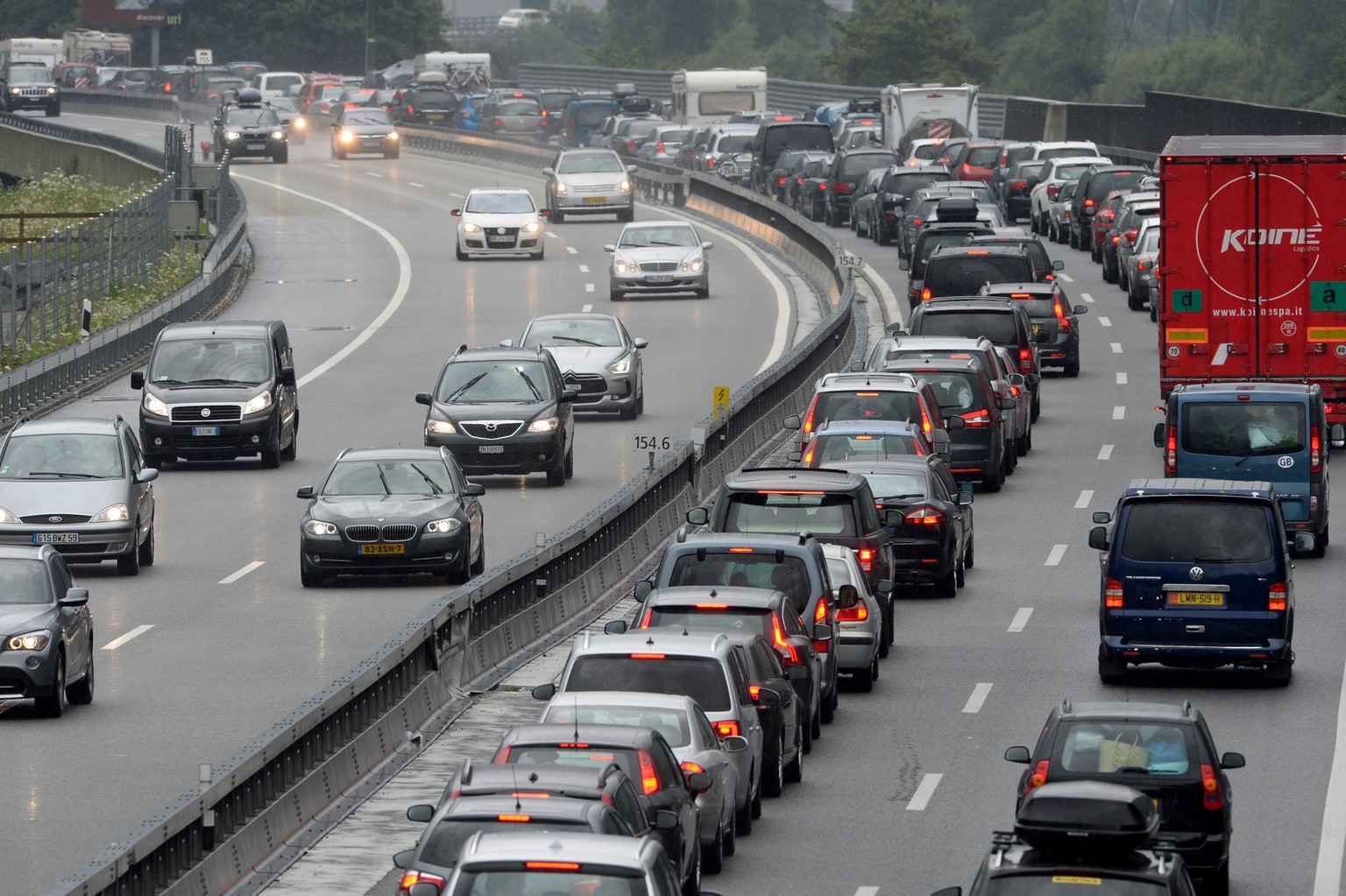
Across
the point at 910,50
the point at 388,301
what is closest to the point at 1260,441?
the point at 388,301

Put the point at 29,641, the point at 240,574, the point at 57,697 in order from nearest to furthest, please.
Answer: the point at 29,641
the point at 57,697
the point at 240,574

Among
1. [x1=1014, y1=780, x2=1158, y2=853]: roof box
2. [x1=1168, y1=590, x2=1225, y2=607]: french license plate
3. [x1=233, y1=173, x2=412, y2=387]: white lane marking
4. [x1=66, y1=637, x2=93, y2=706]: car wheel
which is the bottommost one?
[x1=233, y1=173, x2=412, y2=387]: white lane marking

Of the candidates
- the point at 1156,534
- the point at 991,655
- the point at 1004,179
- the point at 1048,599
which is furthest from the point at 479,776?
the point at 1004,179

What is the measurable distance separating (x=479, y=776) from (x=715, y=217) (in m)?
60.3

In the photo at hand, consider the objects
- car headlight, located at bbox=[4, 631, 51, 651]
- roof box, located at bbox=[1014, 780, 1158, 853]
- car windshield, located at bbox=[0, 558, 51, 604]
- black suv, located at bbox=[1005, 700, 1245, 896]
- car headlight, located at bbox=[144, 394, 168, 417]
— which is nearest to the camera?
roof box, located at bbox=[1014, 780, 1158, 853]

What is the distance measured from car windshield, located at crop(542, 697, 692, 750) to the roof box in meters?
3.69

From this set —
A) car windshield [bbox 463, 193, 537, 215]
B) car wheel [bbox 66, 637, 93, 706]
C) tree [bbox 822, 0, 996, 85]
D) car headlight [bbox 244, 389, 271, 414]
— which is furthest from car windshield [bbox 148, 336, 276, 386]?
tree [bbox 822, 0, 996, 85]

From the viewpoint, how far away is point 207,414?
34.6 meters

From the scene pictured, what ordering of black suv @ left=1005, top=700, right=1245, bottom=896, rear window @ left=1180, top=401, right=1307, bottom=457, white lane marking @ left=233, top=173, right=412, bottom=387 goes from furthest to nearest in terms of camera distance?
white lane marking @ left=233, top=173, right=412, bottom=387, rear window @ left=1180, top=401, right=1307, bottom=457, black suv @ left=1005, top=700, right=1245, bottom=896

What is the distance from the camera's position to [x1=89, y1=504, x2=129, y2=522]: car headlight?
89.5 ft

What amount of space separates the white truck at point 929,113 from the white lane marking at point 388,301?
51.6ft

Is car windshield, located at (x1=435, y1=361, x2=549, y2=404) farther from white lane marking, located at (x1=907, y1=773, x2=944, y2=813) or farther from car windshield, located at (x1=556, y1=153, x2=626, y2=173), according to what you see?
car windshield, located at (x1=556, y1=153, x2=626, y2=173)

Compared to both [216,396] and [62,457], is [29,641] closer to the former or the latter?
[62,457]

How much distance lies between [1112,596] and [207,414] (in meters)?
15.7
